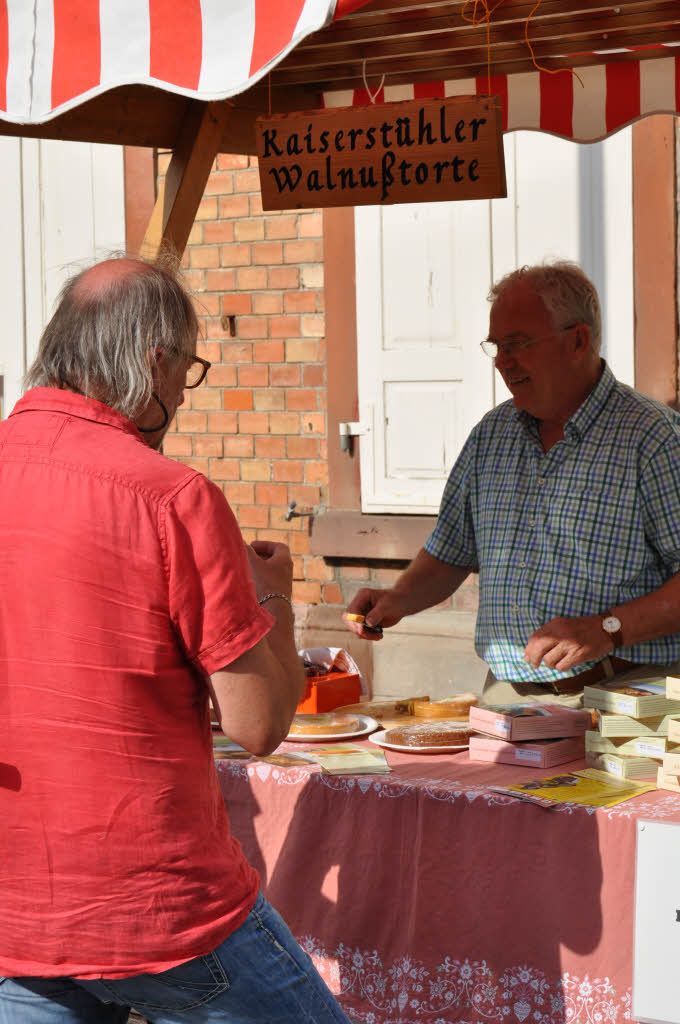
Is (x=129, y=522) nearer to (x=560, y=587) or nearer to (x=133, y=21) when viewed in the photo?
(x=133, y=21)

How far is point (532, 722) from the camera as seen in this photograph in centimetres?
286

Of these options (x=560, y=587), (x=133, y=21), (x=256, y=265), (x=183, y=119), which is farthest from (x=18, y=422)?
(x=256, y=265)

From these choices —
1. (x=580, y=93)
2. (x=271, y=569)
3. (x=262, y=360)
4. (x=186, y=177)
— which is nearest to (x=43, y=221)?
(x=262, y=360)

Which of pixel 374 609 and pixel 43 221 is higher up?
pixel 43 221

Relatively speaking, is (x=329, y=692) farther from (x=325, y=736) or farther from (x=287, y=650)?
(x=287, y=650)

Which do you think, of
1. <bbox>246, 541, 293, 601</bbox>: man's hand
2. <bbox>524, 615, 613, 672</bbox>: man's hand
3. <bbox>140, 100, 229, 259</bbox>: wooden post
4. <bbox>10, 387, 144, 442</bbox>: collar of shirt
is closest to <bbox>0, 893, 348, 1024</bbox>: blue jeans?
<bbox>246, 541, 293, 601</bbox>: man's hand

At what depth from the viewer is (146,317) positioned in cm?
178

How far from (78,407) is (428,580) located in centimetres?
212

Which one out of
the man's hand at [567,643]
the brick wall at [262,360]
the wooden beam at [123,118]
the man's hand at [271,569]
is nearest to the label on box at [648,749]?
the man's hand at [567,643]

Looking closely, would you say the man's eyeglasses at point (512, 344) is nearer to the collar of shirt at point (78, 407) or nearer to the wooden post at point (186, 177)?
the wooden post at point (186, 177)

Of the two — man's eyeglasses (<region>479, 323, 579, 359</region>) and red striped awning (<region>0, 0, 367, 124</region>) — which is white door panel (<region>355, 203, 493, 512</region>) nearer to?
man's eyeglasses (<region>479, 323, 579, 359</region>)

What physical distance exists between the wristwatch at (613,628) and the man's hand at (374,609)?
0.68 m

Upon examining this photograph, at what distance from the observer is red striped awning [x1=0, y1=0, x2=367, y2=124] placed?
7.92 feet

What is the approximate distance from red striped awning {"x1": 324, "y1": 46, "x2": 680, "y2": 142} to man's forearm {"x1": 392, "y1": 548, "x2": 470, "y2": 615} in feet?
4.34
